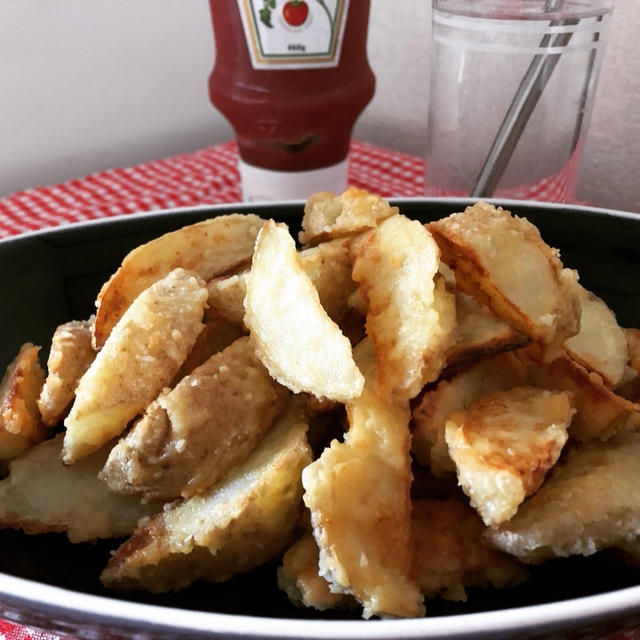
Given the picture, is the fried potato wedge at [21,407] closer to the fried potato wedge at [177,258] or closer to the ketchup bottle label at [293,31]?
the fried potato wedge at [177,258]

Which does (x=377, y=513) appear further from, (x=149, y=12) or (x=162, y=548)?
(x=149, y=12)

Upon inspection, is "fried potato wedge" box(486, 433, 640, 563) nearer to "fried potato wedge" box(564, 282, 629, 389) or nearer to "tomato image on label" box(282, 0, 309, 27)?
"fried potato wedge" box(564, 282, 629, 389)

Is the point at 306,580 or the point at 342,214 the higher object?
the point at 342,214

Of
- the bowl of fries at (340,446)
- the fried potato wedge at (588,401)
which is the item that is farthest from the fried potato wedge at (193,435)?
the fried potato wedge at (588,401)

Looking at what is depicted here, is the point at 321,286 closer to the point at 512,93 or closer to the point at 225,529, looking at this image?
the point at 225,529

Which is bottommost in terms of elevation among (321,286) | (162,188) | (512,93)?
(162,188)

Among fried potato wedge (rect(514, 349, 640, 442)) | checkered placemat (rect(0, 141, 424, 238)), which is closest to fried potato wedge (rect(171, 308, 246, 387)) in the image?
fried potato wedge (rect(514, 349, 640, 442))

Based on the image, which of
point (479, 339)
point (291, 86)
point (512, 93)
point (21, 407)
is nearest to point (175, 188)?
point (291, 86)
